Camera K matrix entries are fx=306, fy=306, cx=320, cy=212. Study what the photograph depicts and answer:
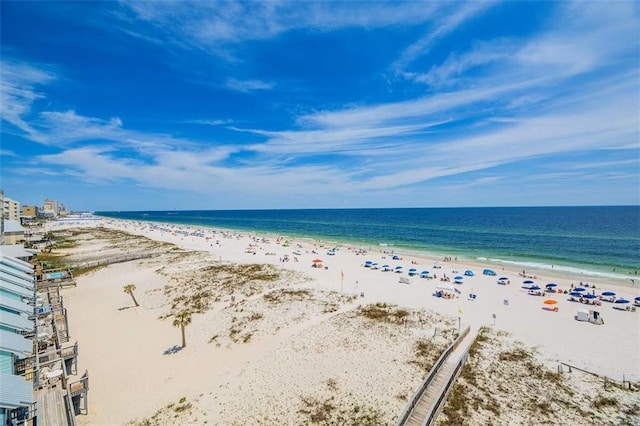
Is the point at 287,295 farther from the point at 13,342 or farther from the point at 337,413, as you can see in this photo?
the point at 13,342

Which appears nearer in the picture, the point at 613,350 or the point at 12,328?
the point at 12,328

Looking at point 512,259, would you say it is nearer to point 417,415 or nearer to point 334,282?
point 334,282

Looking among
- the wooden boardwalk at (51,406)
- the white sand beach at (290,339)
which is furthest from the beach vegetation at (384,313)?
the wooden boardwalk at (51,406)

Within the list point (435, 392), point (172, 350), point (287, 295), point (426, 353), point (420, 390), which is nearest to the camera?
point (420, 390)

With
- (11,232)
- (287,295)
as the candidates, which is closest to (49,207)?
(11,232)

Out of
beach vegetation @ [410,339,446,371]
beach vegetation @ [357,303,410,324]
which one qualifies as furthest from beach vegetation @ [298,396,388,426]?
beach vegetation @ [357,303,410,324]

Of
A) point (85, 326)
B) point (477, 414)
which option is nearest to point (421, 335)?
point (477, 414)

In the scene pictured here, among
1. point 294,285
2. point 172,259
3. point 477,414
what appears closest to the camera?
point 477,414
